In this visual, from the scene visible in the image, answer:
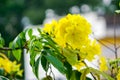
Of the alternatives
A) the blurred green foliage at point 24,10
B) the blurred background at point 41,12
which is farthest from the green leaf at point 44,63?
the blurred green foliage at point 24,10

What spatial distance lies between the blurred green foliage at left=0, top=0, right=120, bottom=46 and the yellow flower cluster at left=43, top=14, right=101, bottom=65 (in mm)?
11311

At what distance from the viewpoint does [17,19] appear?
43.0 ft

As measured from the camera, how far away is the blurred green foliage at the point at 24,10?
12586 millimetres

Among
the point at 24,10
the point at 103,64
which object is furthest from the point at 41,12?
the point at 103,64

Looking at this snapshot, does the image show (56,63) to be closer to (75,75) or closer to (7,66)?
(75,75)

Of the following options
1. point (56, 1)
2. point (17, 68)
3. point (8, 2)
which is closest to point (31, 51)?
point (17, 68)

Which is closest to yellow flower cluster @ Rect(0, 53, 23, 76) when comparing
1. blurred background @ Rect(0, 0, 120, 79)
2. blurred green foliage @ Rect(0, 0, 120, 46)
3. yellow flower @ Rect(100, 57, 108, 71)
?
yellow flower @ Rect(100, 57, 108, 71)

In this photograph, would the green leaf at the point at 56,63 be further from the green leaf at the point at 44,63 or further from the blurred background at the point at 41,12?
the blurred background at the point at 41,12

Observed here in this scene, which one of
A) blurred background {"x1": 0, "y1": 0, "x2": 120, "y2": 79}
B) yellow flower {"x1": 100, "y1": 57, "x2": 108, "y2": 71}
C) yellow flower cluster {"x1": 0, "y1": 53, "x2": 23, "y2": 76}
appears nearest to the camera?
yellow flower {"x1": 100, "y1": 57, "x2": 108, "y2": 71}

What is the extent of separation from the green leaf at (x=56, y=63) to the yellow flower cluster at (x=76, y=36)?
4cm

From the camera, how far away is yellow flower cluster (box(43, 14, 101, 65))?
2.70 ft

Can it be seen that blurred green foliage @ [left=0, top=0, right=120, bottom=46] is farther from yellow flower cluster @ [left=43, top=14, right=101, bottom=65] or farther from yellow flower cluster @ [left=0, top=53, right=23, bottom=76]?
yellow flower cluster @ [left=43, top=14, right=101, bottom=65]

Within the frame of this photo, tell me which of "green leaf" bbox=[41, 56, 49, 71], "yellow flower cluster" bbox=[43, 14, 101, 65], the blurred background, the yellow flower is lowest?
the blurred background

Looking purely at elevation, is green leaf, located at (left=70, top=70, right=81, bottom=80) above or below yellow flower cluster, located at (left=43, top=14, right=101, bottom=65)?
below
